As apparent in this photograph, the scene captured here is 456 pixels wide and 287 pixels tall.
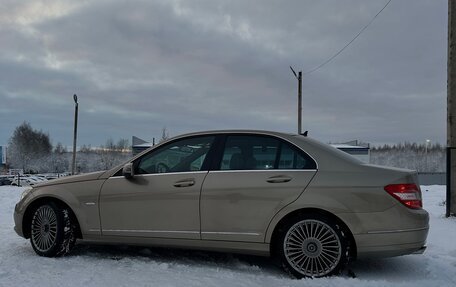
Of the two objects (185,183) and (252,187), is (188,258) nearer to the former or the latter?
(185,183)

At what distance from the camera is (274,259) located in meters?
5.38

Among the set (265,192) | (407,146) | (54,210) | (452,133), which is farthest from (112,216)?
(407,146)

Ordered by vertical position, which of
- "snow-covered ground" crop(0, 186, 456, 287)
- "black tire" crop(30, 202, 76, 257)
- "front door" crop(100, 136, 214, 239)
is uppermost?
"front door" crop(100, 136, 214, 239)

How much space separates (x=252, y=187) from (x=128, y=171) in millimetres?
1457

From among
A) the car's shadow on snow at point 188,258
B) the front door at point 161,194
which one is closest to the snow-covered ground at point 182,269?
the car's shadow on snow at point 188,258

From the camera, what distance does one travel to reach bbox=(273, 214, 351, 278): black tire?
4.50m

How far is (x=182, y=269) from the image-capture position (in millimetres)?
4859

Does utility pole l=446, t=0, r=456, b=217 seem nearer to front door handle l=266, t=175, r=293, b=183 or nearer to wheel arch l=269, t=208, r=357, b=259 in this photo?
wheel arch l=269, t=208, r=357, b=259

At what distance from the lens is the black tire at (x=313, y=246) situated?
4.50 m

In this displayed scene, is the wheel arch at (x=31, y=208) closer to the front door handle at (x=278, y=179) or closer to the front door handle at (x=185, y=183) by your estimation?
the front door handle at (x=185, y=183)

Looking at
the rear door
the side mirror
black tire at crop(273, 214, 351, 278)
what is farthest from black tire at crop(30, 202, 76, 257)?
black tire at crop(273, 214, 351, 278)

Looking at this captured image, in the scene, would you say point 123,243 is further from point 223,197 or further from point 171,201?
point 223,197

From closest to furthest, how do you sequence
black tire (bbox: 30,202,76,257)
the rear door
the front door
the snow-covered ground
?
the snow-covered ground
the rear door
the front door
black tire (bbox: 30,202,76,257)

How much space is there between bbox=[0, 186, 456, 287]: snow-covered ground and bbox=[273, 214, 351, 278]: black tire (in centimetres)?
13
